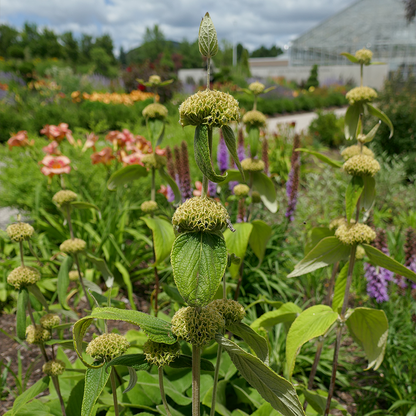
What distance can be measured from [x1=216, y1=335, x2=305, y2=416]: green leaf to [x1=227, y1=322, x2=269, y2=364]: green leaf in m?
0.12

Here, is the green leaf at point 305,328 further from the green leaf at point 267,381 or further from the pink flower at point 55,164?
the pink flower at point 55,164

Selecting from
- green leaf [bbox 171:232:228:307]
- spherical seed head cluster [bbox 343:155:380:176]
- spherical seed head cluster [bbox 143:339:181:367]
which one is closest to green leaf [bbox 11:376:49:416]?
spherical seed head cluster [bbox 143:339:181:367]

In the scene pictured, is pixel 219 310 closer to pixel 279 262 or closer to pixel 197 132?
pixel 197 132

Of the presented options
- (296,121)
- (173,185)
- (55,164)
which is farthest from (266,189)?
(296,121)

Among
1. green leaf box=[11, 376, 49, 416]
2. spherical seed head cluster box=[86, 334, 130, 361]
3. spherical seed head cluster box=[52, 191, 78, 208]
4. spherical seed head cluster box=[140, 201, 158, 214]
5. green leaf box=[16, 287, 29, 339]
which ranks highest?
spherical seed head cluster box=[52, 191, 78, 208]

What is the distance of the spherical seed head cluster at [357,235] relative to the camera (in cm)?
111

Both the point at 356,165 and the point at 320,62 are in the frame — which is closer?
the point at 356,165

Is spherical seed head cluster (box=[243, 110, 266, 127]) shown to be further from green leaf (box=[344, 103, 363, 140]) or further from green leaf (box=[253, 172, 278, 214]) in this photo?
green leaf (box=[344, 103, 363, 140])

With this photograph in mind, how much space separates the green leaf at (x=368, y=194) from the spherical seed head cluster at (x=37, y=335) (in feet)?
4.14

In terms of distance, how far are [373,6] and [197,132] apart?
3342cm

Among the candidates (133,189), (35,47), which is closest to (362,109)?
(133,189)

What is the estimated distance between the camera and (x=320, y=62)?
30.9 meters

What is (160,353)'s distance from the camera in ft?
2.70

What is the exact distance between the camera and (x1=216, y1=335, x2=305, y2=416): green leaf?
0.72 meters
